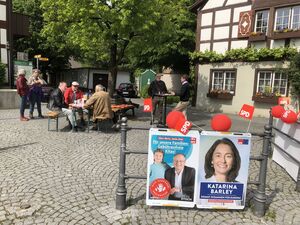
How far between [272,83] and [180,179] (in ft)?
42.0

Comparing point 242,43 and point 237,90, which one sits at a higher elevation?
point 242,43

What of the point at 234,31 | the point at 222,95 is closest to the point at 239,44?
the point at 234,31

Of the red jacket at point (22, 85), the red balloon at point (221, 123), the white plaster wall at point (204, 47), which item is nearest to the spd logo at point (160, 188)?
the red balloon at point (221, 123)

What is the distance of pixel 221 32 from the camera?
1753 centimetres

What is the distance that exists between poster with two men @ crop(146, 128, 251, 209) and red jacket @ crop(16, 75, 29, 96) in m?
7.91

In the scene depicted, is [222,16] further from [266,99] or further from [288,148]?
[288,148]

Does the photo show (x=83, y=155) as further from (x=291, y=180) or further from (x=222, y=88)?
(x=222, y=88)

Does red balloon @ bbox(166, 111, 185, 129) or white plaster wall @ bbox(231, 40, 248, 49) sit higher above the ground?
white plaster wall @ bbox(231, 40, 248, 49)

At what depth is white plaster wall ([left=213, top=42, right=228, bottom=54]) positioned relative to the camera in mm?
17323

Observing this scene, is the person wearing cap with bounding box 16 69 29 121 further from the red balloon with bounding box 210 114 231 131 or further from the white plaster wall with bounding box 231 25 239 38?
the white plaster wall with bounding box 231 25 239 38

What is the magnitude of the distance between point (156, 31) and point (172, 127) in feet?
26.8

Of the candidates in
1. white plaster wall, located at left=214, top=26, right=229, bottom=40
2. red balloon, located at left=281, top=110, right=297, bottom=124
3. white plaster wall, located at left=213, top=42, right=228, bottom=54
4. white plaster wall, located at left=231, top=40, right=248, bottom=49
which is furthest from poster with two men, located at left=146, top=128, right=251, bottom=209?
white plaster wall, located at left=214, top=26, right=229, bottom=40

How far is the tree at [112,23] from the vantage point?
33.3 feet

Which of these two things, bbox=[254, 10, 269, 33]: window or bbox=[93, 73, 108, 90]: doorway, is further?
bbox=[93, 73, 108, 90]: doorway
